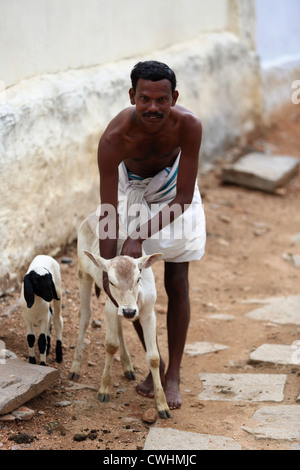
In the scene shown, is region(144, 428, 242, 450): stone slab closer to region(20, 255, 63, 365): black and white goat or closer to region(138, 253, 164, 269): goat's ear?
region(138, 253, 164, 269): goat's ear

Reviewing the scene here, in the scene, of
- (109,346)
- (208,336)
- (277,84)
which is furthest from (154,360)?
(277,84)

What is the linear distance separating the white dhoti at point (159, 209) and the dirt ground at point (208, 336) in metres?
0.96

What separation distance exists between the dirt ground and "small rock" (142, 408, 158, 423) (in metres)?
0.03

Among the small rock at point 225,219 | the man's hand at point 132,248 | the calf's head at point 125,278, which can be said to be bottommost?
the small rock at point 225,219

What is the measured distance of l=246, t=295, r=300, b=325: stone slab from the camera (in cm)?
Result: 578

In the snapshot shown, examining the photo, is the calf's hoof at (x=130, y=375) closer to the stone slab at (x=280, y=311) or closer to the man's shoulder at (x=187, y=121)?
the stone slab at (x=280, y=311)

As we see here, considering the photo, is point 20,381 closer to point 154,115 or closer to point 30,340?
point 30,340

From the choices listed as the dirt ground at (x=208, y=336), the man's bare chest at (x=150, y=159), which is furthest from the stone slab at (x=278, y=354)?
the man's bare chest at (x=150, y=159)

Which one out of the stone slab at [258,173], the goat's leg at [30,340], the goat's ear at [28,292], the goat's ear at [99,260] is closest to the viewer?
the goat's ear at [99,260]

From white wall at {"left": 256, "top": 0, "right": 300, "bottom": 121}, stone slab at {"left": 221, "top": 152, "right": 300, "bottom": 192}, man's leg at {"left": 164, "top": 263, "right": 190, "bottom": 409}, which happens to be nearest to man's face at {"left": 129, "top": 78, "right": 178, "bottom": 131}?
man's leg at {"left": 164, "top": 263, "right": 190, "bottom": 409}

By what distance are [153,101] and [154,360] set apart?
1483 mm

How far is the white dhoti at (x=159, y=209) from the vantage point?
4.25m

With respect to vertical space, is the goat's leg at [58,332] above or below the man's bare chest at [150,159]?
below
